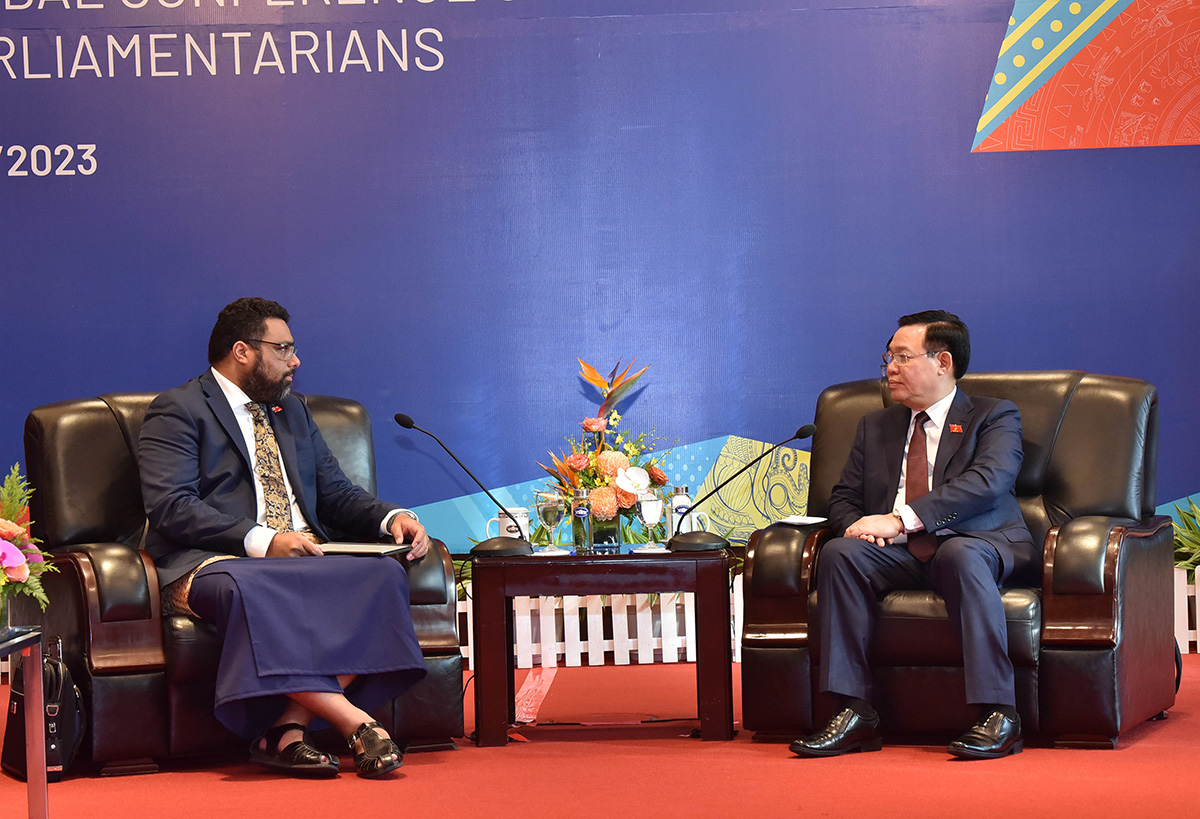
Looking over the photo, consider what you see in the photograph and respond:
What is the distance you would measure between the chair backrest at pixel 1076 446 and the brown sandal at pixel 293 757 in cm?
161

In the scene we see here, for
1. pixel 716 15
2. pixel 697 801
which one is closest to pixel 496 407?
pixel 716 15

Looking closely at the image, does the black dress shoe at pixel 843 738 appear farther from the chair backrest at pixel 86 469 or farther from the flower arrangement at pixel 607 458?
the chair backrest at pixel 86 469

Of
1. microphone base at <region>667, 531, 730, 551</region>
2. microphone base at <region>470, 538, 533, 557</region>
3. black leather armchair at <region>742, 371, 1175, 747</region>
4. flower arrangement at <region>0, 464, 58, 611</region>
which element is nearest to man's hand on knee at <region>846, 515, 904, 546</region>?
black leather armchair at <region>742, 371, 1175, 747</region>

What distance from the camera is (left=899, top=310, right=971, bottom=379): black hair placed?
3.64m

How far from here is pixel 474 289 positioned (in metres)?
4.88

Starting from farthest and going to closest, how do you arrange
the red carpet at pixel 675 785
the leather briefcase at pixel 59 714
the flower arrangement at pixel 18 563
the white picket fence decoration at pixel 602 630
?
the white picket fence decoration at pixel 602 630, the leather briefcase at pixel 59 714, the red carpet at pixel 675 785, the flower arrangement at pixel 18 563

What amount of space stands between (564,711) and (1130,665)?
1.63 meters

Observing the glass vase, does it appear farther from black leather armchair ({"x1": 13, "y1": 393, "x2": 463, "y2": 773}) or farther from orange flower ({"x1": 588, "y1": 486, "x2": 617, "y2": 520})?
black leather armchair ({"x1": 13, "y1": 393, "x2": 463, "y2": 773})

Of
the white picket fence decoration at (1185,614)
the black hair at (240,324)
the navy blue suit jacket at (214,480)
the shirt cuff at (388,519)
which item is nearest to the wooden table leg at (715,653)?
the shirt cuff at (388,519)

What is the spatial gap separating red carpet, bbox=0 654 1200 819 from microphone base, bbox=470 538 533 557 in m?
0.51

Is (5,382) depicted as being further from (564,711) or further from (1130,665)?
(1130,665)

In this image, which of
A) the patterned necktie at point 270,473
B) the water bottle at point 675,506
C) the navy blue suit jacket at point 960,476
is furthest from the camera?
the water bottle at point 675,506

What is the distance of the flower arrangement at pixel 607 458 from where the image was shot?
143 inches

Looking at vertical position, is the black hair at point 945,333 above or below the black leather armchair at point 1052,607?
above
